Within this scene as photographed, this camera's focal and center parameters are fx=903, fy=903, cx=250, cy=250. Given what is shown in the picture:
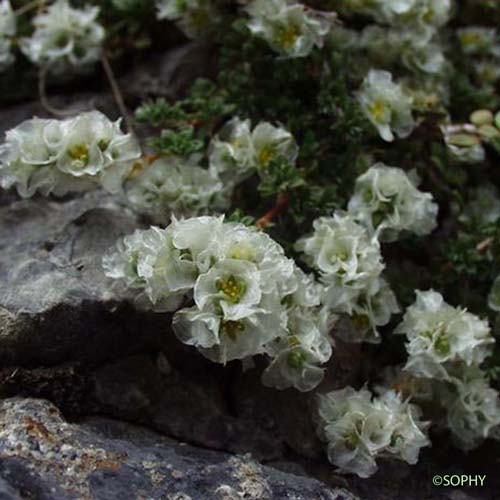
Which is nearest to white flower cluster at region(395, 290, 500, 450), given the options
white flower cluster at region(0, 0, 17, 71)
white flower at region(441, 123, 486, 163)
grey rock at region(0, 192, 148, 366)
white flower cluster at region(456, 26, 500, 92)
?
white flower at region(441, 123, 486, 163)

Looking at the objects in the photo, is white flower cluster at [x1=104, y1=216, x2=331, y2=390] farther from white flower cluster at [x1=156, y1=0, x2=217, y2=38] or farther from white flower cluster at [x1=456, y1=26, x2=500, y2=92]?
white flower cluster at [x1=456, y1=26, x2=500, y2=92]

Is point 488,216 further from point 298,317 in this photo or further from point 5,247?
point 5,247

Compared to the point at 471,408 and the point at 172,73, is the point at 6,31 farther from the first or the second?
the point at 471,408

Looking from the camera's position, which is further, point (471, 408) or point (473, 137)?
point (473, 137)

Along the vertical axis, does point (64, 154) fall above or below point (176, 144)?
above

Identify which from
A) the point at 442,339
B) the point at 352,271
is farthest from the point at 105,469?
the point at 442,339

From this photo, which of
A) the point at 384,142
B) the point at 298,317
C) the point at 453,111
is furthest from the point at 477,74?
the point at 298,317
